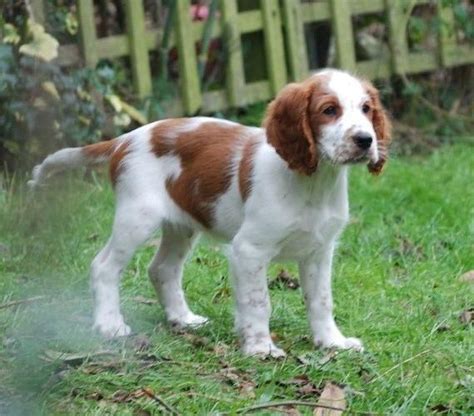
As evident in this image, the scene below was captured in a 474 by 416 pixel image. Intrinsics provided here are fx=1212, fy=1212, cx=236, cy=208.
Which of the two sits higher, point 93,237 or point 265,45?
point 265,45

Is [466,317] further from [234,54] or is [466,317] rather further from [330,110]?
[234,54]

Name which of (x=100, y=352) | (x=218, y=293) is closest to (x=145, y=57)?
(x=218, y=293)

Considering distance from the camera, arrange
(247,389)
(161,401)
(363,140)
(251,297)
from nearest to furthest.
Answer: (161,401) → (247,389) → (363,140) → (251,297)

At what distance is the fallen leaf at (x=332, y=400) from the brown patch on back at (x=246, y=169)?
0.94 metres

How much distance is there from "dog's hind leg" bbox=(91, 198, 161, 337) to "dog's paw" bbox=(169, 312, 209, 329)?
0.77 feet

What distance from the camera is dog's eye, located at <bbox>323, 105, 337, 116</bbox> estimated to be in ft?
15.1

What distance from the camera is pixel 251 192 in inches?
190

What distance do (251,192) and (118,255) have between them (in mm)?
675

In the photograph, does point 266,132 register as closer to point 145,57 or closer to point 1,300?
point 1,300

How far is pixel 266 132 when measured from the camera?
187 inches

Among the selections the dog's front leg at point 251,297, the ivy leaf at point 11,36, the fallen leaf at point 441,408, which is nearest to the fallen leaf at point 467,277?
the dog's front leg at point 251,297

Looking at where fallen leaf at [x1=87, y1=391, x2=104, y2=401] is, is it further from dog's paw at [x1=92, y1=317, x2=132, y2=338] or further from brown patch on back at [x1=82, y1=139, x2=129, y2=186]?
brown patch on back at [x1=82, y1=139, x2=129, y2=186]

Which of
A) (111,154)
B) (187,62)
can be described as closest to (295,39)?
(187,62)

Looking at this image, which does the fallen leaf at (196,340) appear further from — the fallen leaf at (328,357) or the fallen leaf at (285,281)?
the fallen leaf at (285,281)
